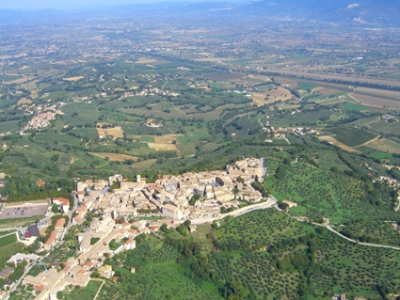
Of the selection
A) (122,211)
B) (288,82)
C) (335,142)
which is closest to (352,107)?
(288,82)

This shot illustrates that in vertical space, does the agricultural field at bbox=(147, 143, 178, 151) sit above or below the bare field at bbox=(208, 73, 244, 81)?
below

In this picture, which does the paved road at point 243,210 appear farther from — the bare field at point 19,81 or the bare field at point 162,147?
the bare field at point 19,81

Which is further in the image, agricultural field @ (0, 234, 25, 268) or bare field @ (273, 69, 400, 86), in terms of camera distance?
bare field @ (273, 69, 400, 86)

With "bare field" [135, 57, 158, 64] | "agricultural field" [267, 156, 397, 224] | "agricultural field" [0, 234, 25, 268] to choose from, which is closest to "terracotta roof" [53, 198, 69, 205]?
"agricultural field" [0, 234, 25, 268]

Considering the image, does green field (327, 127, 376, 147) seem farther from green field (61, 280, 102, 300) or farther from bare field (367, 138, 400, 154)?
green field (61, 280, 102, 300)

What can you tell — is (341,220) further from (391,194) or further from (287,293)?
(287,293)

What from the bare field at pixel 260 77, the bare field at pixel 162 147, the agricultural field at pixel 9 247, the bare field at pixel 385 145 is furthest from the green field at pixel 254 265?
the bare field at pixel 260 77

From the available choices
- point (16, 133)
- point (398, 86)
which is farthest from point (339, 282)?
point (398, 86)
